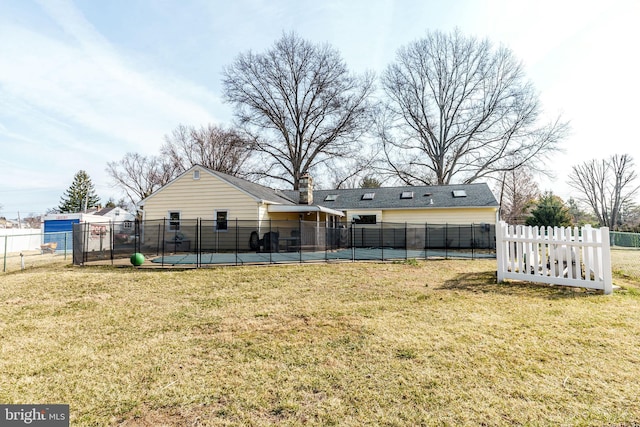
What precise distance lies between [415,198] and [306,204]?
287 inches

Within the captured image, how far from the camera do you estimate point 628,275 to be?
8.30m

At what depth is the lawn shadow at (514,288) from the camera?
19.5ft

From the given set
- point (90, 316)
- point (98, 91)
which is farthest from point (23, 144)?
point (90, 316)

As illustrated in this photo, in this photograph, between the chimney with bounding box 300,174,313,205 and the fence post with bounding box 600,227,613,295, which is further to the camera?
the chimney with bounding box 300,174,313,205

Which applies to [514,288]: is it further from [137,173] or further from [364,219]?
[137,173]

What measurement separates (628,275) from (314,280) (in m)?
8.36

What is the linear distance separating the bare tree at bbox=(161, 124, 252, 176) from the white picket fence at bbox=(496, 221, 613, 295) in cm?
2786

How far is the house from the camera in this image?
1420 centimetres

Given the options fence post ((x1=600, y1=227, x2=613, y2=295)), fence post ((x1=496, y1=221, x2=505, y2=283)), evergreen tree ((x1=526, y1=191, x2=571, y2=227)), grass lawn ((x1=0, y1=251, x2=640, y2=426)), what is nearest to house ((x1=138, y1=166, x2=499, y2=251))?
evergreen tree ((x1=526, y1=191, x2=571, y2=227))

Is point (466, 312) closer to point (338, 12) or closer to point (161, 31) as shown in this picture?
point (338, 12)

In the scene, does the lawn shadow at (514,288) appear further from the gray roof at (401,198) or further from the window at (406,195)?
the window at (406,195)

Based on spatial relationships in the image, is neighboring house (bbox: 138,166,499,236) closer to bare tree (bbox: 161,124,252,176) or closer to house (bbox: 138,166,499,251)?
house (bbox: 138,166,499,251)

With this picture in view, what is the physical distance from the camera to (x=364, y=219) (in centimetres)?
2019
